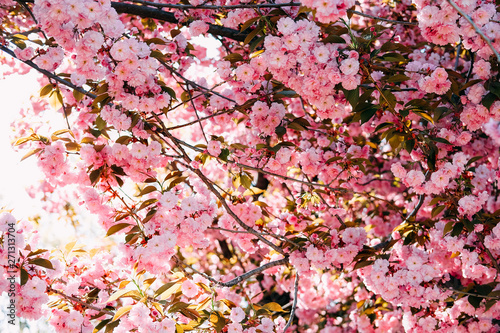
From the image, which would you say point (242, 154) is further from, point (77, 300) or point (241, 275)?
point (77, 300)

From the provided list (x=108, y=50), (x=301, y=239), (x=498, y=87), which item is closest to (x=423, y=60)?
(x=498, y=87)

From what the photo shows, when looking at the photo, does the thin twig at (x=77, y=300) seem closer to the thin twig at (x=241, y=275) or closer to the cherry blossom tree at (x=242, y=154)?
the cherry blossom tree at (x=242, y=154)

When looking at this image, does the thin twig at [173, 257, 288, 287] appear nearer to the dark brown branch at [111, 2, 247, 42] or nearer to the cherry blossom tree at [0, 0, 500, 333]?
the cherry blossom tree at [0, 0, 500, 333]

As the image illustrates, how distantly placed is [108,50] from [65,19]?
206 millimetres

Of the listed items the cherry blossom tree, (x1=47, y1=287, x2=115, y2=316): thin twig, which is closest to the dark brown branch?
the cherry blossom tree

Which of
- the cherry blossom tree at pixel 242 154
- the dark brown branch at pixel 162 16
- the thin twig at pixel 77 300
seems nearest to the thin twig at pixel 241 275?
the cherry blossom tree at pixel 242 154

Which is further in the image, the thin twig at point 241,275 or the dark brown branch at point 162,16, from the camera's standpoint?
the dark brown branch at point 162,16

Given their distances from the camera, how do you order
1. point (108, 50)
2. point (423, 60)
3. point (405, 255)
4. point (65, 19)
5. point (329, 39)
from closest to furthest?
point (65, 19) < point (108, 50) < point (329, 39) < point (405, 255) < point (423, 60)

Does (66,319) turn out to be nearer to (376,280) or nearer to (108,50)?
(108,50)

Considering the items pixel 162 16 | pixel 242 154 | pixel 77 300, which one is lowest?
pixel 77 300

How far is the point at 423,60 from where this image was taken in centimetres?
302

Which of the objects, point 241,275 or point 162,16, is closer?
point 241,275

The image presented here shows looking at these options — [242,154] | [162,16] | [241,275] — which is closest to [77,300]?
[241,275]

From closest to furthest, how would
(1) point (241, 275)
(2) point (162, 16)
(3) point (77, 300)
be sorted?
(3) point (77, 300), (1) point (241, 275), (2) point (162, 16)
